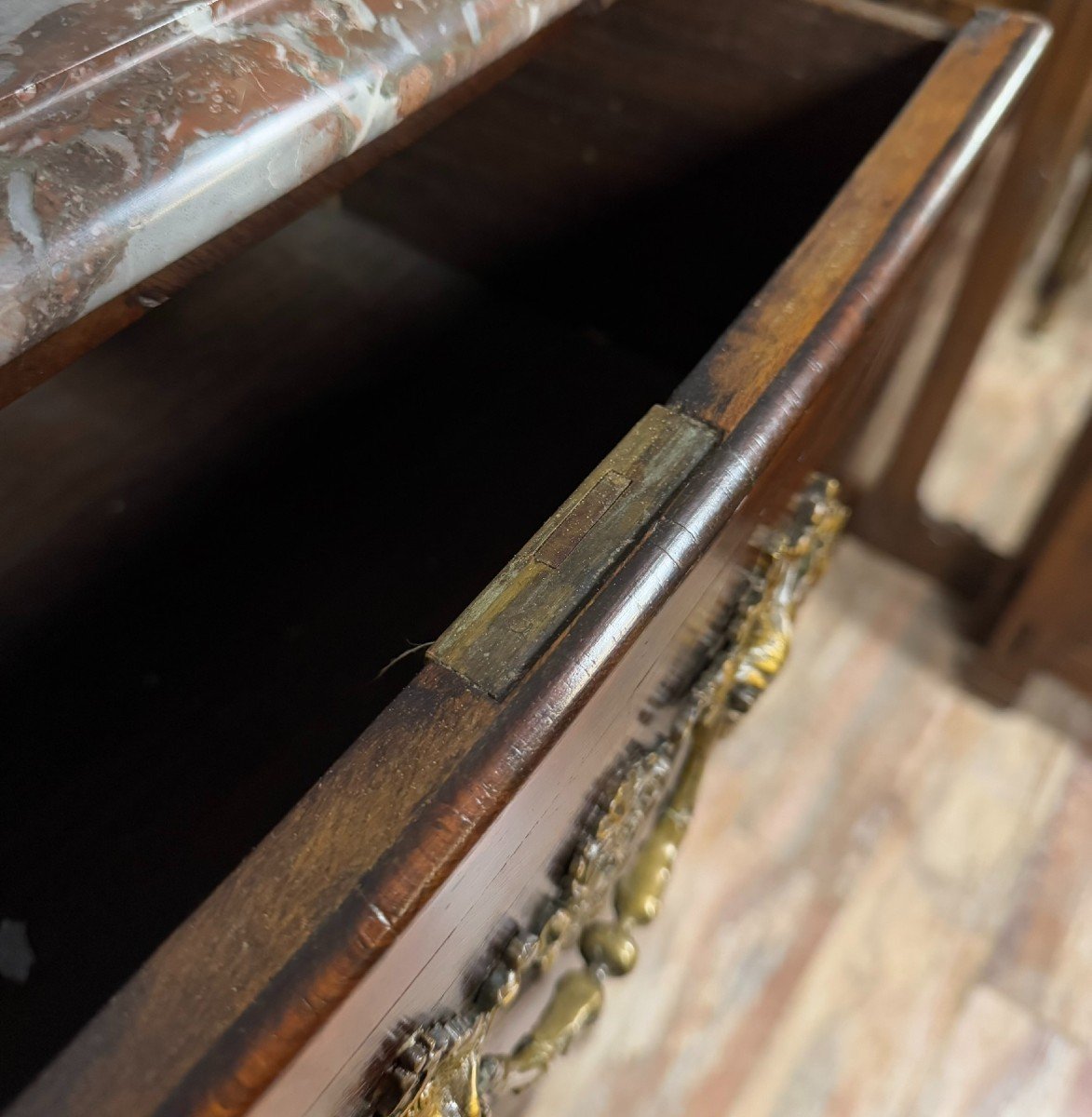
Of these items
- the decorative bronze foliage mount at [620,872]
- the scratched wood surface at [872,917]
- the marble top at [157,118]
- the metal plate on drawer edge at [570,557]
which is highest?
the marble top at [157,118]

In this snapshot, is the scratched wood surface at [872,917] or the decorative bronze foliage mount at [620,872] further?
the scratched wood surface at [872,917]

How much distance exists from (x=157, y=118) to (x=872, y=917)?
81 cm

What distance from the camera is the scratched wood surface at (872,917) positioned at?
2.58ft

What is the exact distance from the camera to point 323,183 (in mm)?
439

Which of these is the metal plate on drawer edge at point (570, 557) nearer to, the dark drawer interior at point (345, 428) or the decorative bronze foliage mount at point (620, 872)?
the decorative bronze foliage mount at point (620, 872)

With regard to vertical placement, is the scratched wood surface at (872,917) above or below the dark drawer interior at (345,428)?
below

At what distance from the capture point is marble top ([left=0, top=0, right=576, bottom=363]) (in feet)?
1.03

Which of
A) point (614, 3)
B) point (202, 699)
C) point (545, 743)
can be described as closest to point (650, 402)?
point (614, 3)

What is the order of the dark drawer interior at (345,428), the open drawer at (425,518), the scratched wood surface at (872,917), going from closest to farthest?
the open drawer at (425,518) < the dark drawer interior at (345,428) < the scratched wood surface at (872,917)

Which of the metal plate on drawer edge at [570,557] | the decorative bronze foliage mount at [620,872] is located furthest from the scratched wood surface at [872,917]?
the metal plate on drawer edge at [570,557]

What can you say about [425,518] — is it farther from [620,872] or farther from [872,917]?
[872,917]

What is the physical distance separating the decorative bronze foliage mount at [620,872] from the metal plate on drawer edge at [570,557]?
11cm

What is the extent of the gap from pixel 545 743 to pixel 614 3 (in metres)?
0.51

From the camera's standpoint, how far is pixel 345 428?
2.25 ft
